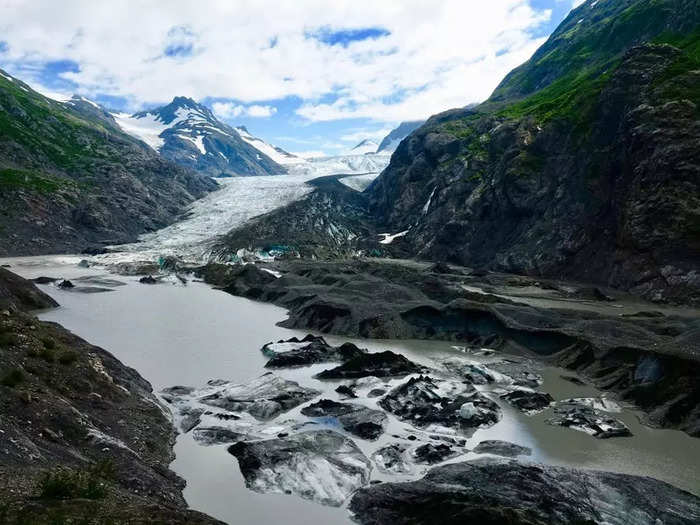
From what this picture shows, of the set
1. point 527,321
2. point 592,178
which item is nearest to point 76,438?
point 527,321

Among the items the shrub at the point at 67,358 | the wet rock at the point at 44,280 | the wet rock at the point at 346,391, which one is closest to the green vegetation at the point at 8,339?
the shrub at the point at 67,358

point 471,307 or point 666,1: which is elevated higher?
point 666,1

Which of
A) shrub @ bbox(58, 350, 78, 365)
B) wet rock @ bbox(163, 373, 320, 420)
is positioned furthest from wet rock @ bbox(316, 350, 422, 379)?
shrub @ bbox(58, 350, 78, 365)

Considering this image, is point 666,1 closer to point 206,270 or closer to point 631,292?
point 631,292

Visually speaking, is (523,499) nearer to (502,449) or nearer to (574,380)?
(502,449)

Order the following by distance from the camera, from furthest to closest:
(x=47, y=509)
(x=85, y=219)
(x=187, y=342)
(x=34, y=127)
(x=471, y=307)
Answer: (x=34, y=127)
(x=85, y=219)
(x=471, y=307)
(x=187, y=342)
(x=47, y=509)

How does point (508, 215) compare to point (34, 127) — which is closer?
point (508, 215)

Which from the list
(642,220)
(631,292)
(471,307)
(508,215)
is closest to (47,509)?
(471,307)
